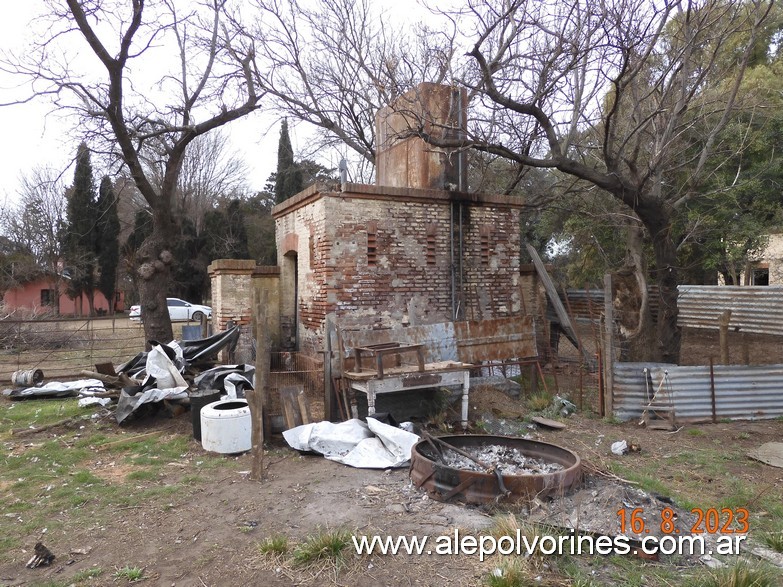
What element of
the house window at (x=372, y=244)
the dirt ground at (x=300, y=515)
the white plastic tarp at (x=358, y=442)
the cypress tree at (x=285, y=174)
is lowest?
the dirt ground at (x=300, y=515)

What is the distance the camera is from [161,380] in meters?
8.10

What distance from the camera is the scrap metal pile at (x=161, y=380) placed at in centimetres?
787

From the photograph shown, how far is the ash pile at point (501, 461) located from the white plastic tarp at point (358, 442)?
2.35 feet

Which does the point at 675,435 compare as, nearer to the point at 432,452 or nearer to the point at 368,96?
the point at 432,452

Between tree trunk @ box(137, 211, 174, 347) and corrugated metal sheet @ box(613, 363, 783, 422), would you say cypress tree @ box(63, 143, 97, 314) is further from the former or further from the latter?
corrugated metal sheet @ box(613, 363, 783, 422)

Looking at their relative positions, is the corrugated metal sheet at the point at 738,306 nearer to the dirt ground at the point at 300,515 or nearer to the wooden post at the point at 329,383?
the dirt ground at the point at 300,515

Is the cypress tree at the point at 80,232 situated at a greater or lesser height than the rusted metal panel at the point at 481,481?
greater

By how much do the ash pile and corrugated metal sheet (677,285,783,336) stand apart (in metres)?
6.25

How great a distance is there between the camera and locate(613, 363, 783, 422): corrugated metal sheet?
7.82 meters

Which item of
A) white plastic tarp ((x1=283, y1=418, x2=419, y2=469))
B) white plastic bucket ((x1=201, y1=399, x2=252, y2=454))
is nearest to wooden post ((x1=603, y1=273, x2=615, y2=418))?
white plastic tarp ((x1=283, y1=418, x2=419, y2=469))

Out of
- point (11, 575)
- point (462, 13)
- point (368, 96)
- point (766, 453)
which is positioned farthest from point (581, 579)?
point (368, 96)

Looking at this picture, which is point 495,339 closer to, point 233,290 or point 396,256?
point 396,256

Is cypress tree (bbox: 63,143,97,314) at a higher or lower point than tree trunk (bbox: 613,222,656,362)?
higher

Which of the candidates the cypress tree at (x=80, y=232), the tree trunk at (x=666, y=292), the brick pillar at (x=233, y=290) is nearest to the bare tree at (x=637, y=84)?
the tree trunk at (x=666, y=292)
